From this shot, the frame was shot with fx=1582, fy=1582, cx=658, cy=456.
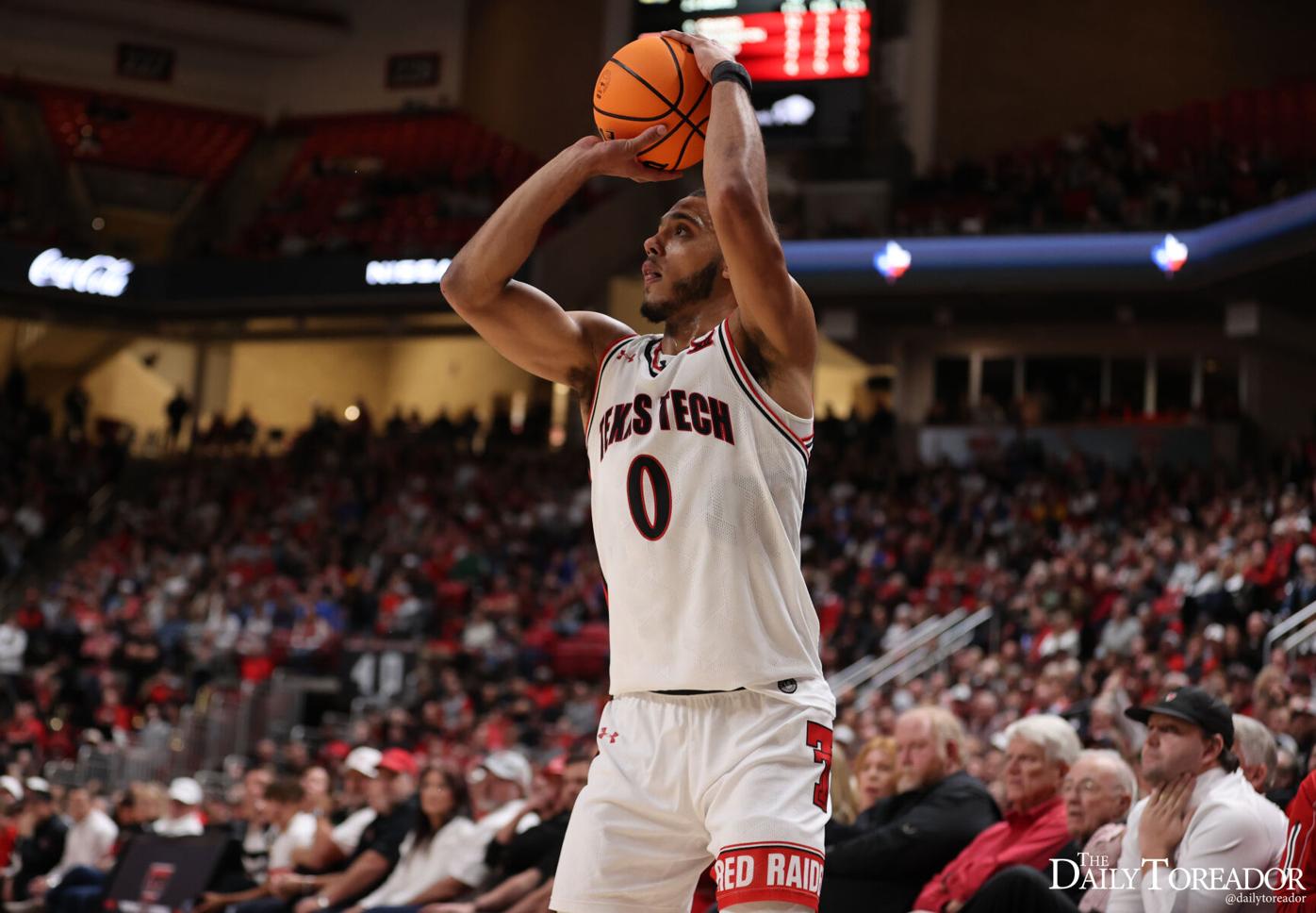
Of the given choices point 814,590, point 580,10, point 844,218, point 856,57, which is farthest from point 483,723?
point 580,10

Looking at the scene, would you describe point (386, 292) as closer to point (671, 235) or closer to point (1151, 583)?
point (1151, 583)

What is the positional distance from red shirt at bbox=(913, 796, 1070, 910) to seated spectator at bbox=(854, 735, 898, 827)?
703mm

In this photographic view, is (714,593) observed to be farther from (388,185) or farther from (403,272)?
(388,185)

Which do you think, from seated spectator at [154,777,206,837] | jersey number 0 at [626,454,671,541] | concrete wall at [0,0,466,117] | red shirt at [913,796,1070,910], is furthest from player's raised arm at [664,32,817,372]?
concrete wall at [0,0,466,117]

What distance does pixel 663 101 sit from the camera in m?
3.82

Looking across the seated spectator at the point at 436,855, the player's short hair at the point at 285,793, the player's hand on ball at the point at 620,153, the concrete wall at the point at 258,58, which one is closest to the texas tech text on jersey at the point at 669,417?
the player's hand on ball at the point at 620,153

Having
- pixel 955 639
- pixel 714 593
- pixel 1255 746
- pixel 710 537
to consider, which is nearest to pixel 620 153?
pixel 710 537

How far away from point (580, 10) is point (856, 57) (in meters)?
10.5

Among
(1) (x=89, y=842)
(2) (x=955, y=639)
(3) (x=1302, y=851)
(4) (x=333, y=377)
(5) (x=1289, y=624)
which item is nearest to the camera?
(3) (x=1302, y=851)

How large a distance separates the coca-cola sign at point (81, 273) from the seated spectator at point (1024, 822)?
22726 millimetres

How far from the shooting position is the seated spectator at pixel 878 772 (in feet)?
23.7

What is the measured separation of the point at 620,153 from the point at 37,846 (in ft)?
32.7

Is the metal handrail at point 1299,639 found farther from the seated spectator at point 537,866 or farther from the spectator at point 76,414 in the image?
→ the spectator at point 76,414

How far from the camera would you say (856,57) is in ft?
67.1
